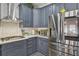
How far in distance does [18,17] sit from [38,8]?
1.06ft

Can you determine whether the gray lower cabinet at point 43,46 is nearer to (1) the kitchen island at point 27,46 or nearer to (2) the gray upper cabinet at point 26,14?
(1) the kitchen island at point 27,46

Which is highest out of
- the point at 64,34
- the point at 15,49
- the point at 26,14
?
the point at 26,14

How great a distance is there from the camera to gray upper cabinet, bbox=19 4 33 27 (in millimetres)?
1657

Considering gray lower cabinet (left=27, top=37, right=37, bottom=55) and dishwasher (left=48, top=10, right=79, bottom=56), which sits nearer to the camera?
dishwasher (left=48, top=10, right=79, bottom=56)

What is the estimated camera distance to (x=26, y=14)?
1.69 meters

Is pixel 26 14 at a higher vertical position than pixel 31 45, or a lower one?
higher

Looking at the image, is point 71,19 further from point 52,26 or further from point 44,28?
point 44,28

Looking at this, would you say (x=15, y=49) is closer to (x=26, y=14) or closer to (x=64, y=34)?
(x=26, y=14)

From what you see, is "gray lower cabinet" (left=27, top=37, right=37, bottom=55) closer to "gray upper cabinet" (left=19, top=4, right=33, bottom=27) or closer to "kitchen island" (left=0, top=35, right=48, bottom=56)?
"kitchen island" (left=0, top=35, right=48, bottom=56)

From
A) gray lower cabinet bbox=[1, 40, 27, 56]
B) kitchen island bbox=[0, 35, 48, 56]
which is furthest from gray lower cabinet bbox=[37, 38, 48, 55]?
gray lower cabinet bbox=[1, 40, 27, 56]

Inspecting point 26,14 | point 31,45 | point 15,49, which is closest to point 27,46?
point 31,45

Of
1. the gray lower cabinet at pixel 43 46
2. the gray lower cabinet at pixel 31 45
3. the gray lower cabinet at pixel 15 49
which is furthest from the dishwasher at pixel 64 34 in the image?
the gray lower cabinet at pixel 15 49

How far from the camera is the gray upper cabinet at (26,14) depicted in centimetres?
166

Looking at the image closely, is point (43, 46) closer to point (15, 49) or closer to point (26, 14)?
point (15, 49)
